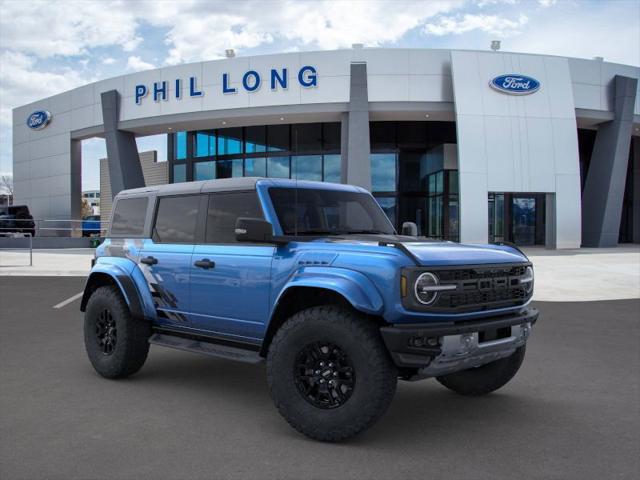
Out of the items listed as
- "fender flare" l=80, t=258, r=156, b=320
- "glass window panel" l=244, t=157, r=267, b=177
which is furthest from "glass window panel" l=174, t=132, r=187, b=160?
"fender flare" l=80, t=258, r=156, b=320

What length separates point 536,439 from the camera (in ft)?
13.2

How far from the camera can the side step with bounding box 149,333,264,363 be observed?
4.46 meters

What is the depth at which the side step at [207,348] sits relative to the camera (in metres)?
4.46

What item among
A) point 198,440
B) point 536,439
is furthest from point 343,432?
point 536,439

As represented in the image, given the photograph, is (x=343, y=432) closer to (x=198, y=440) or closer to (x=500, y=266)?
(x=198, y=440)

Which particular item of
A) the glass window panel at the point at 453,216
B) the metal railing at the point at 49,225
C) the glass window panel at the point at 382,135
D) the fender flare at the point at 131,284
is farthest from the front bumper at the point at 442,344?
the metal railing at the point at 49,225

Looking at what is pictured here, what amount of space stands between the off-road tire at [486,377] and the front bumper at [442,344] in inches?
34.1

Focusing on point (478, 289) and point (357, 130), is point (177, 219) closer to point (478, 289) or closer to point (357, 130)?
point (478, 289)

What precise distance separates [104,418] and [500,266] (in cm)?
329

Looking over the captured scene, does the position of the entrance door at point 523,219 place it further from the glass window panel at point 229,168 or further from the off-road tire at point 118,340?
the off-road tire at point 118,340

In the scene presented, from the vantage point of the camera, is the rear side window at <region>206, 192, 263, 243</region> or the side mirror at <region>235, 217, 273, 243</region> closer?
the side mirror at <region>235, 217, 273, 243</region>

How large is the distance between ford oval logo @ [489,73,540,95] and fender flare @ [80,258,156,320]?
2367 cm

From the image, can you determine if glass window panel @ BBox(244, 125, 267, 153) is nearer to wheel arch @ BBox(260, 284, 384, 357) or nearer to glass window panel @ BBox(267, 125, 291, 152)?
glass window panel @ BBox(267, 125, 291, 152)

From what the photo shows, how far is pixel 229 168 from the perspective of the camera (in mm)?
34188
